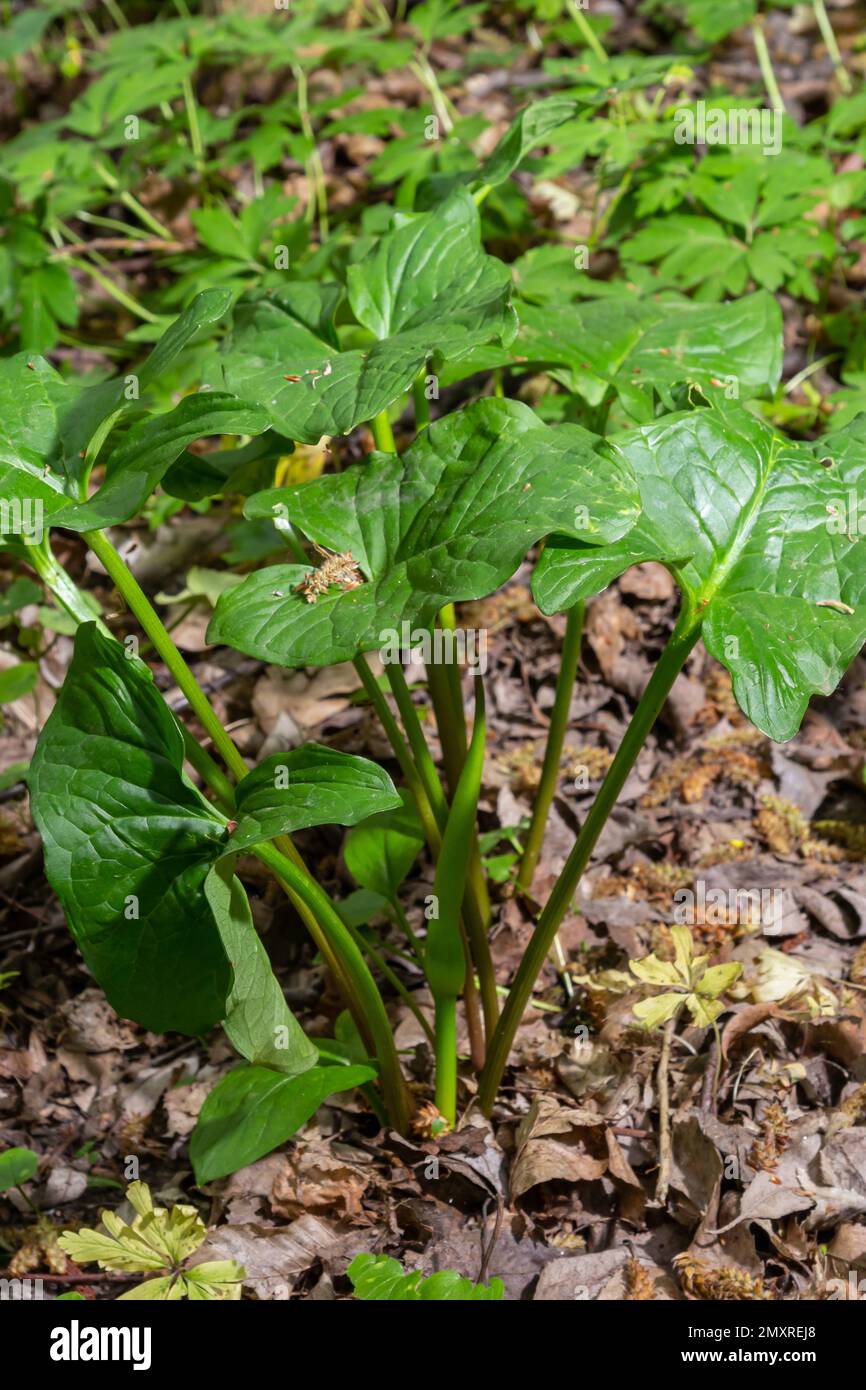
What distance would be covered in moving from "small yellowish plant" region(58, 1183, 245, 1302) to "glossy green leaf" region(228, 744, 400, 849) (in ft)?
2.43

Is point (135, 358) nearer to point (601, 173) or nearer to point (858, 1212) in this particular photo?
point (601, 173)

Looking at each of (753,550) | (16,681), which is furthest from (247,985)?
(16,681)

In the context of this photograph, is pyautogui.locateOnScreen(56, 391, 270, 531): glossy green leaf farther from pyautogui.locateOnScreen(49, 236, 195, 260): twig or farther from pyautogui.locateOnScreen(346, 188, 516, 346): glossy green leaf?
pyautogui.locateOnScreen(49, 236, 195, 260): twig

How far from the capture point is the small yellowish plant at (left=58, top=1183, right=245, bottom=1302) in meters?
1.77

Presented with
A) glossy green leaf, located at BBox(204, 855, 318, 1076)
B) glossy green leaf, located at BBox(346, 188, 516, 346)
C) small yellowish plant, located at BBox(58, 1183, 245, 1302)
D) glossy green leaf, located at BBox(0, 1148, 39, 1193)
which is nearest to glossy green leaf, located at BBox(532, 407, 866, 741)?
glossy green leaf, located at BBox(346, 188, 516, 346)

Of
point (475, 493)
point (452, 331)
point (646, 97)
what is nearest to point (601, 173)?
point (646, 97)

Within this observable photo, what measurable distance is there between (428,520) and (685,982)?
95 cm

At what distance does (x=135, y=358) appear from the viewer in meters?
4.07

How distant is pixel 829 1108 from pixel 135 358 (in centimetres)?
334

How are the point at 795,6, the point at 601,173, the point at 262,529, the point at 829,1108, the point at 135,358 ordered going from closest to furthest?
the point at 829,1108, the point at 262,529, the point at 601,173, the point at 135,358, the point at 795,6

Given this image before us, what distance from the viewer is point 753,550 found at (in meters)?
1.61

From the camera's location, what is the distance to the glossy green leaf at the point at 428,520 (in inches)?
55.8

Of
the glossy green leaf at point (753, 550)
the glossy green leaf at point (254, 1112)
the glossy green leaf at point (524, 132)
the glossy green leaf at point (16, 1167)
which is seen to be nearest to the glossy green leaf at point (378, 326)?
the glossy green leaf at point (524, 132)

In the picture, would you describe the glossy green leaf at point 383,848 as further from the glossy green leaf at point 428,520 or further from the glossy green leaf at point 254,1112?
the glossy green leaf at point 428,520
